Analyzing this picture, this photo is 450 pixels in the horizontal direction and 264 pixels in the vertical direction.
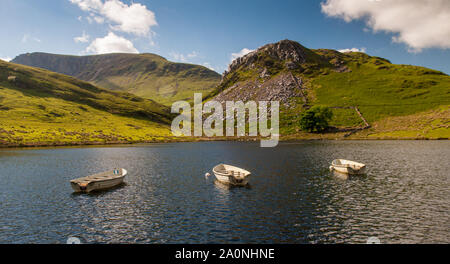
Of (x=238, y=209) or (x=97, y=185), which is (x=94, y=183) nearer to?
(x=97, y=185)

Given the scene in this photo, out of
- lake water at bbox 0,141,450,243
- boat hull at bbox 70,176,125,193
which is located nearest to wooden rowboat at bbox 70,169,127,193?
boat hull at bbox 70,176,125,193

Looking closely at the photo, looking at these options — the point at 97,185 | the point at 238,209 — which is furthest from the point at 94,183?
the point at 238,209

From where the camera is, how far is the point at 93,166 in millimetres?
75750

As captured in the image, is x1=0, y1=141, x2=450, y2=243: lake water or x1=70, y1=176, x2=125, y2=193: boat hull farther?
x1=70, y1=176, x2=125, y2=193: boat hull

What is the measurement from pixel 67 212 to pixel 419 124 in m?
186

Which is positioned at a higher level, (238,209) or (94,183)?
(94,183)

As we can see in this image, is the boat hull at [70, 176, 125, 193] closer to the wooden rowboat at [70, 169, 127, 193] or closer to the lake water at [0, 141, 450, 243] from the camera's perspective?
the wooden rowboat at [70, 169, 127, 193]

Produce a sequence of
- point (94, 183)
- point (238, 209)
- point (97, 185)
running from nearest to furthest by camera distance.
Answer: point (238, 209)
point (94, 183)
point (97, 185)

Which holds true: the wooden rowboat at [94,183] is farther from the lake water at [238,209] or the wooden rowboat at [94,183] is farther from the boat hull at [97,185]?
the lake water at [238,209]

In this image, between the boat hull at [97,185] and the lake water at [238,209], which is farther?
the boat hull at [97,185]

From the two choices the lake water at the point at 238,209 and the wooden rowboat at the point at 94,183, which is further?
the wooden rowboat at the point at 94,183

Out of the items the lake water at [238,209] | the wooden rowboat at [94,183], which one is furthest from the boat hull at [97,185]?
the lake water at [238,209]
